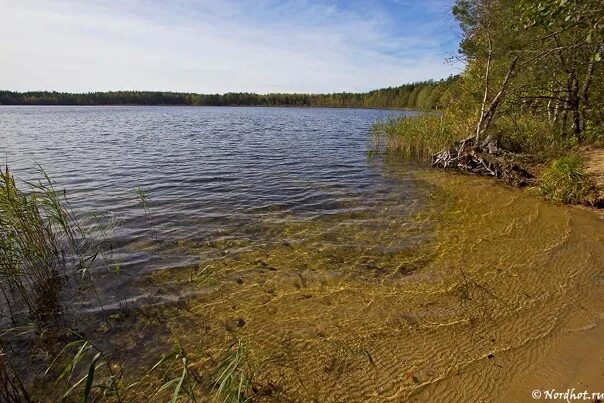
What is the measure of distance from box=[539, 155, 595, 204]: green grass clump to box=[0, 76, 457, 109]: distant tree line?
77285 mm

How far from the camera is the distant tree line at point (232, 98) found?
9981 centimetres

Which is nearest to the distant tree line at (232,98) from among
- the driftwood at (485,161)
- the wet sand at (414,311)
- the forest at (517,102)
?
the forest at (517,102)

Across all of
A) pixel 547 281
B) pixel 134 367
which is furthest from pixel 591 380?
pixel 134 367

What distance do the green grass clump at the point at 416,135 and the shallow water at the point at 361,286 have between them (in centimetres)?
600

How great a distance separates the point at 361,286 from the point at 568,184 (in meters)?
8.19

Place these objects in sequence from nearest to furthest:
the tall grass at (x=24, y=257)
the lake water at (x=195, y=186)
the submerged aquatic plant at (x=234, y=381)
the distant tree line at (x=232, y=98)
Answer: the submerged aquatic plant at (x=234, y=381)
the tall grass at (x=24, y=257)
the lake water at (x=195, y=186)
the distant tree line at (x=232, y=98)

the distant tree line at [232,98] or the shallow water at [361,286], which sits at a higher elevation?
the distant tree line at [232,98]

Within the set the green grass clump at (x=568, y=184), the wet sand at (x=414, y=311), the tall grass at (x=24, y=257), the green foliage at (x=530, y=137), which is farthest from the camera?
the green foliage at (x=530, y=137)

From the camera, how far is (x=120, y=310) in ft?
16.9

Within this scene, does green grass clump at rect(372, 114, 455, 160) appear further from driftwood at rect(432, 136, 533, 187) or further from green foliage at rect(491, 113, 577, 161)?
green foliage at rect(491, 113, 577, 161)

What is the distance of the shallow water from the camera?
12.7 ft

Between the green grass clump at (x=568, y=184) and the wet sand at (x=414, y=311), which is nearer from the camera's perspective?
the wet sand at (x=414, y=311)

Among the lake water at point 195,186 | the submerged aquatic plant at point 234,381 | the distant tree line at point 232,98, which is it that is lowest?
the lake water at point 195,186

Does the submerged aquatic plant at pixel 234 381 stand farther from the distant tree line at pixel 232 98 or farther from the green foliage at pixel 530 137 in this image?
the distant tree line at pixel 232 98
